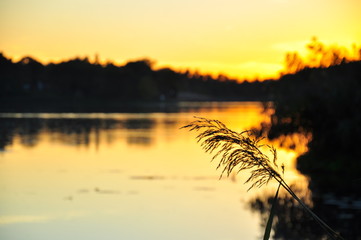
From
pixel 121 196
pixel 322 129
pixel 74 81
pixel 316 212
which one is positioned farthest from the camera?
pixel 74 81

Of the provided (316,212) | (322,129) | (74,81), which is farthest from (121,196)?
(74,81)

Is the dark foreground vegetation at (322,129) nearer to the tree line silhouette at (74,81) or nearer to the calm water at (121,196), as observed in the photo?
the calm water at (121,196)

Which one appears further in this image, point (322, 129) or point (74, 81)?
point (74, 81)

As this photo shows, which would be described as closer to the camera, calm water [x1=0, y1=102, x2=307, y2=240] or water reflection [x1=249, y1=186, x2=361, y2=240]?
water reflection [x1=249, y1=186, x2=361, y2=240]

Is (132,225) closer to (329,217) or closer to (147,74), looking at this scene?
(329,217)

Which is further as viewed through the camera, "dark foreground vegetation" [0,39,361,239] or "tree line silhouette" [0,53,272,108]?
"tree line silhouette" [0,53,272,108]

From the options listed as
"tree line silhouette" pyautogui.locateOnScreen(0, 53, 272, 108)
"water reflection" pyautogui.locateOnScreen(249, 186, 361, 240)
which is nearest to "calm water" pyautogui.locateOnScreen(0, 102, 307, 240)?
"water reflection" pyautogui.locateOnScreen(249, 186, 361, 240)

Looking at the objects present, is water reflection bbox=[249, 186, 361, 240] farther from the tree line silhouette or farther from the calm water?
the tree line silhouette

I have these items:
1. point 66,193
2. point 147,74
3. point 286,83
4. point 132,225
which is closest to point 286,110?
point 286,83

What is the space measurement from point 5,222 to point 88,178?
7839 mm

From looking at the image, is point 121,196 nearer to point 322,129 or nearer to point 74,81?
point 322,129

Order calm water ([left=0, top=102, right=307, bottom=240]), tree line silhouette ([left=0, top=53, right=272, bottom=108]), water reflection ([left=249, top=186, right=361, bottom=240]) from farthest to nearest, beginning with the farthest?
tree line silhouette ([left=0, top=53, right=272, bottom=108]), calm water ([left=0, top=102, right=307, bottom=240]), water reflection ([left=249, top=186, right=361, bottom=240])

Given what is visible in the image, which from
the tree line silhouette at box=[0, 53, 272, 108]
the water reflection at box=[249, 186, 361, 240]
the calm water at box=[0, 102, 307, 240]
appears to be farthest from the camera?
the tree line silhouette at box=[0, 53, 272, 108]

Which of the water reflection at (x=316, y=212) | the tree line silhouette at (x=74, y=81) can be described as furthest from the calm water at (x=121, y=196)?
the tree line silhouette at (x=74, y=81)
